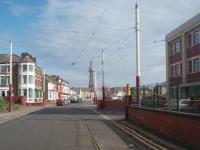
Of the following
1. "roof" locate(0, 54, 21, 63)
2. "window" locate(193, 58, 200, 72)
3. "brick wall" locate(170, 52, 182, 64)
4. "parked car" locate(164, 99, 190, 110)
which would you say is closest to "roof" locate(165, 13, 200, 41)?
"brick wall" locate(170, 52, 182, 64)

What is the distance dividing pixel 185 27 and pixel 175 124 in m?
41.6

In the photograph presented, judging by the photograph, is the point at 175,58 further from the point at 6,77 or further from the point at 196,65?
the point at 6,77

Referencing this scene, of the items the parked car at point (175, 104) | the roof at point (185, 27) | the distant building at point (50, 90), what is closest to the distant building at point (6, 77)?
the distant building at point (50, 90)

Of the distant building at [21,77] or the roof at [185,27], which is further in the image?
the distant building at [21,77]

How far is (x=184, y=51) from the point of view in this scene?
61.2 m

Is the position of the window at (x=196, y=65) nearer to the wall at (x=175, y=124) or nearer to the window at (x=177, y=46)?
the window at (x=177, y=46)

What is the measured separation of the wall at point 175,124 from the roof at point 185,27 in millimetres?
29492

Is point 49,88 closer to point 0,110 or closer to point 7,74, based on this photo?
point 7,74

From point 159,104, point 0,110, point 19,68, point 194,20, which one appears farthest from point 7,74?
point 159,104

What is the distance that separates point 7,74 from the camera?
108062 millimetres

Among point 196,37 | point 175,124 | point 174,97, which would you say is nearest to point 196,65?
point 196,37

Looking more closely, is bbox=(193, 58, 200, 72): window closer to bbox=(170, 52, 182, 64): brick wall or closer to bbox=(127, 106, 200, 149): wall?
bbox=(170, 52, 182, 64): brick wall

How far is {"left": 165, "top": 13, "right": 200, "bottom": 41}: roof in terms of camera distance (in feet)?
183

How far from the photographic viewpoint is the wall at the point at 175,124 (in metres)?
17.0
